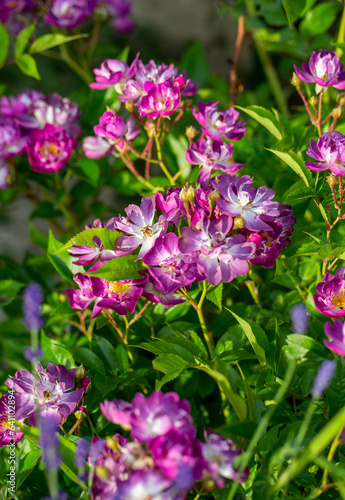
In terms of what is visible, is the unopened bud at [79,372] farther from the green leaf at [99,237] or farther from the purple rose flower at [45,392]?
the green leaf at [99,237]

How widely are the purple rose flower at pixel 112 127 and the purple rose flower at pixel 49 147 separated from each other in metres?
0.22

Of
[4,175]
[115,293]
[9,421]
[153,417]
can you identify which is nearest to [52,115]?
[4,175]

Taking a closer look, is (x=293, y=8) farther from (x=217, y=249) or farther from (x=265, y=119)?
(x=217, y=249)

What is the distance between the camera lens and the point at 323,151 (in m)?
0.75

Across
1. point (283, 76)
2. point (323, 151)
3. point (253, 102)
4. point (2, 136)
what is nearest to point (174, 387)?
point (323, 151)

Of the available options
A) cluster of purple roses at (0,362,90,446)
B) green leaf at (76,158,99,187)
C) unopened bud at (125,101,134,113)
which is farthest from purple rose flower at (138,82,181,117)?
cluster of purple roses at (0,362,90,446)

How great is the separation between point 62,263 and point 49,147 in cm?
29

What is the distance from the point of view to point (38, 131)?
3.54 feet

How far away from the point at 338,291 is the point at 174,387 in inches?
13.6

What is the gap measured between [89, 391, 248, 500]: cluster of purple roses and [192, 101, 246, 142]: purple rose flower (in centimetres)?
50

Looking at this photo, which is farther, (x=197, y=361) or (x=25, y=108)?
(x=25, y=108)

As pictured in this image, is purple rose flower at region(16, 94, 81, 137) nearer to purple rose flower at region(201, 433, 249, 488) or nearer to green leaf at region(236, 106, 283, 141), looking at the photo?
green leaf at region(236, 106, 283, 141)

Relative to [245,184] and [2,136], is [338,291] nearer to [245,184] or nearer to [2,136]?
[245,184]

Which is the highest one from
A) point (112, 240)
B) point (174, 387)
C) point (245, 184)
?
point (245, 184)
